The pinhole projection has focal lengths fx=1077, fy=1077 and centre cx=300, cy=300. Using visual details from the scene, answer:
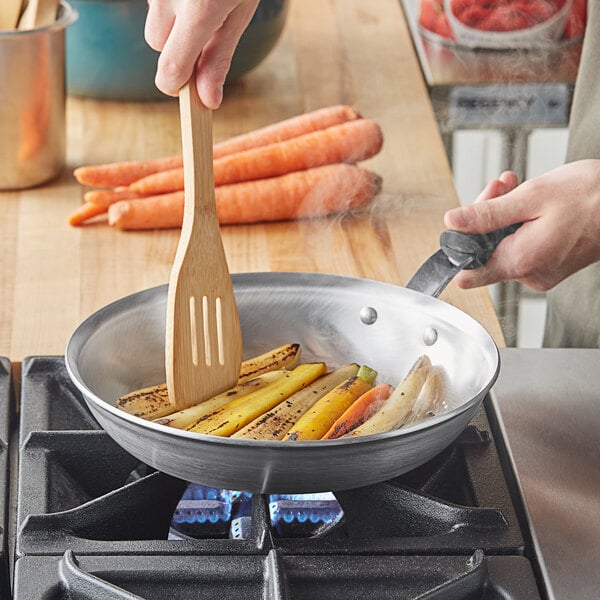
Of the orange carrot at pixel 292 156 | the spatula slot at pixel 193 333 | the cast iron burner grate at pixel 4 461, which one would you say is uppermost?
the spatula slot at pixel 193 333

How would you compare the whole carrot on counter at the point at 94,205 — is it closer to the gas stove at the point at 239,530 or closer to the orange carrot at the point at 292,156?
the orange carrot at the point at 292,156

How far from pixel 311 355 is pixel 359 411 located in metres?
0.16

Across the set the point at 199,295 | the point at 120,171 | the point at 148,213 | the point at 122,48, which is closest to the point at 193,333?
the point at 199,295

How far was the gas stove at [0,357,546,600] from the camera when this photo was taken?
2.44ft

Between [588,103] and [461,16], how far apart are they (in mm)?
537

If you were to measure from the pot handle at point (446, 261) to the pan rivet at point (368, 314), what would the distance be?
0.04 metres

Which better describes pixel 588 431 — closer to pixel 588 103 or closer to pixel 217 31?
pixel 217 31

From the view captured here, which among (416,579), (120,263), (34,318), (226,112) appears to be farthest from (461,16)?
(416,579)

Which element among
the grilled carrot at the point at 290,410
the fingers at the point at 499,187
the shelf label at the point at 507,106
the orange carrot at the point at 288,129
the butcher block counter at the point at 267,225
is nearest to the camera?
the grilled carrot at the point at 290,410

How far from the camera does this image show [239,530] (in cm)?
88

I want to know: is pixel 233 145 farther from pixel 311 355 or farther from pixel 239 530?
pixel 239 530

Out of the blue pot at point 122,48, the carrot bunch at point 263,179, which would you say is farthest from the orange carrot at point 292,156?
the blue pot at point 122,48

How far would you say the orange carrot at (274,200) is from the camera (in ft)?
4.71

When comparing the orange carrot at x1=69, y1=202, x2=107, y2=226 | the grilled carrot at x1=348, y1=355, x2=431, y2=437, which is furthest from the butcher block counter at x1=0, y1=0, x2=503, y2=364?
the grilled carrot at x1=348, y1=355, x2=431, y2=437
